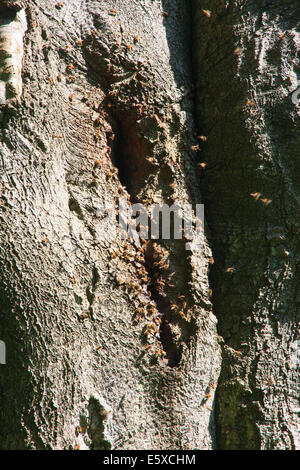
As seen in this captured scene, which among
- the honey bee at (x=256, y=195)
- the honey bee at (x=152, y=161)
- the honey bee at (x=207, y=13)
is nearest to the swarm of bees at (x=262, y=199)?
the honey bee at (x=256, y=195)

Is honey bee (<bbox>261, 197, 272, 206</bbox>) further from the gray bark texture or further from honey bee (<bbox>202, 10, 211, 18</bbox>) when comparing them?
honey bee (<bbox>202, 10, 211, 18</bbox>)

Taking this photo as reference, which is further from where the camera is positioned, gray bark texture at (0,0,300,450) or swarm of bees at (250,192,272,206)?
swarm of bees at (250,192,272,206)

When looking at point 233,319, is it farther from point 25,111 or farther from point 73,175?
point 25,111

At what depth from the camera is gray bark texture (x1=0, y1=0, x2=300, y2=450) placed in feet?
6.93

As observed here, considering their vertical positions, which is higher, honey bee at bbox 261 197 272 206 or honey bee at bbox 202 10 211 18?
honey bee at bbox 202 10 211 18

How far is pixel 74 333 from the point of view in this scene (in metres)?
2.13

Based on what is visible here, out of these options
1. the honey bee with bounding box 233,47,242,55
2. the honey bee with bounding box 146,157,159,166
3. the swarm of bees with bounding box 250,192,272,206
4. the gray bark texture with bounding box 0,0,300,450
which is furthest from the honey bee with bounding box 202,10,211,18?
the swarm of bees with bounding box 250,192,272,206

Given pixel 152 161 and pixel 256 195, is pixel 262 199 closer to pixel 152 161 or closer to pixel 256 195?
pixel 256 195

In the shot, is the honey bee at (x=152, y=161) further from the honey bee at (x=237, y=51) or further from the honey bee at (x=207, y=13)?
the honey bee at (x=207, y=13)

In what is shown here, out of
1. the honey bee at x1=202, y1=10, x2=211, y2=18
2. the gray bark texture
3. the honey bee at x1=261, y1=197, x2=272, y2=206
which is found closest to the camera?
the gray bark texture

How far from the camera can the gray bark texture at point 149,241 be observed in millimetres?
2113

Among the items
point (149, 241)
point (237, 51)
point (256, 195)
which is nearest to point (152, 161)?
point (149, 241)

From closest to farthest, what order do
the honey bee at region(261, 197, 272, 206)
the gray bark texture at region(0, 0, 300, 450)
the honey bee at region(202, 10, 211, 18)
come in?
the gray bark texture at region(0, 0, 300, 450) → the honey bee at region(261, 197, 272, 206) → the honey bee at region(202, 10, 211, 18)
